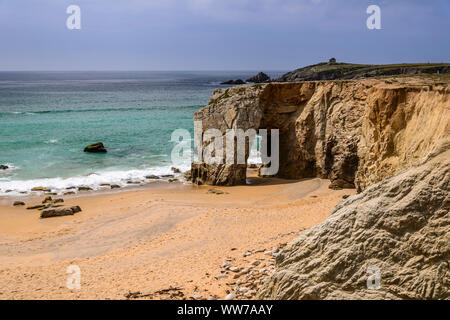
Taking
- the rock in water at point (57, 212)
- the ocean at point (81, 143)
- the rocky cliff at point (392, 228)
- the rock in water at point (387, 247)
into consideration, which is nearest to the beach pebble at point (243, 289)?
the rocky cliff at point (392, 228)

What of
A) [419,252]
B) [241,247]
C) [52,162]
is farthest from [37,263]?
[52,162]

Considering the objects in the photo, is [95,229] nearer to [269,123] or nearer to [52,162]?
[269,123]

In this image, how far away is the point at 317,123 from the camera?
2134cm

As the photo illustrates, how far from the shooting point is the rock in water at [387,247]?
6137 millimetres

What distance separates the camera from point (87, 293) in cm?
981

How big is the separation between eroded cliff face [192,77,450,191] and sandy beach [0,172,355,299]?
1173 millimetres

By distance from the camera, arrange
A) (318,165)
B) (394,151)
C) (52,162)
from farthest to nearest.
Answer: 1. (52,162)
2. (318,165)
3. (394,151)

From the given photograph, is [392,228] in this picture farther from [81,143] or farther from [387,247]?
[81,143]

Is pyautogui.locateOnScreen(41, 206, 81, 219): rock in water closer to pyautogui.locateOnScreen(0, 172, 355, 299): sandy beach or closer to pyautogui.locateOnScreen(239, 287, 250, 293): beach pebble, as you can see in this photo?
pyautogui.locateOnScreen(0, 172, 355, 299): sandy beach

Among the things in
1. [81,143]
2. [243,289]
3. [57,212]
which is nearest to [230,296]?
[243,289]

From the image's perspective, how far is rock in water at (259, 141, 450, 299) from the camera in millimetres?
6137

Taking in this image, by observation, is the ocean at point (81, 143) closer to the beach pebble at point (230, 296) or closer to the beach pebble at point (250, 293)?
the beach pebble at point (230, 296)

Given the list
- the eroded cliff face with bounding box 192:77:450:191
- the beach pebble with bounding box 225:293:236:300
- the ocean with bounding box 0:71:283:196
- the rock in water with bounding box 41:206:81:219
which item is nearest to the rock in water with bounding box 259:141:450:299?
the beach pebble with bounding box 225:293:236:300
